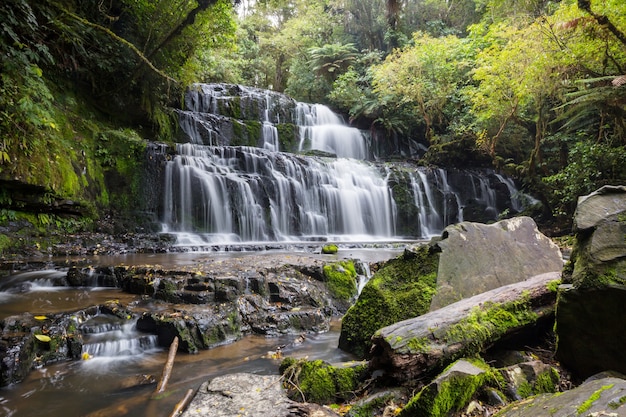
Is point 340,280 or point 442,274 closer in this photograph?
point 442,274

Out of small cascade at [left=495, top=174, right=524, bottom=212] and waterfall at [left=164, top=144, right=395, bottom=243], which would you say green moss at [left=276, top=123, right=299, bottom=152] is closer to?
waterfall at [left=164, top=144, right=395, bottom=243]

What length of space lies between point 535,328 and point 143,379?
3.59 metres

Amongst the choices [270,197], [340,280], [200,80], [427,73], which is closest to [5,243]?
[340,280]

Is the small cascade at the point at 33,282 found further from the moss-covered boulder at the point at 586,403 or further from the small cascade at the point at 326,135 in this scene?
the small cascade at the point at 326,135

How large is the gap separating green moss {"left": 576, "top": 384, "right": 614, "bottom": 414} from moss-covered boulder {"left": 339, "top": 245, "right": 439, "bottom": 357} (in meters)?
2.13

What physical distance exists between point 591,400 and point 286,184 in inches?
486

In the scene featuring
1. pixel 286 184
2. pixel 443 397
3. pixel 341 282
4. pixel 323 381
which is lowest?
pixel 323 381

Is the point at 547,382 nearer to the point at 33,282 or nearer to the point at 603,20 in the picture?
the point at 33,282

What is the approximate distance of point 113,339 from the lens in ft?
13.5

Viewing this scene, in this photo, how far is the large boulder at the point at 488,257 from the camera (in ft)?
13.0

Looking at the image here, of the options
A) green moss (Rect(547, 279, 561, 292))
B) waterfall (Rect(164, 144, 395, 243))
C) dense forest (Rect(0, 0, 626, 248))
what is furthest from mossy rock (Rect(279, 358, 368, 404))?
waterfall (Rect(164, 144, 395, 243))

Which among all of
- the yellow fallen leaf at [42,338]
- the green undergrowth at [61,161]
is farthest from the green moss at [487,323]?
the green undergrowth at [61,161]

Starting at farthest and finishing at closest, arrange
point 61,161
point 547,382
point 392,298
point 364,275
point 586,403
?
point 61,161 < point 364,275 < point 392,298 < point 547,382 < point 586,403

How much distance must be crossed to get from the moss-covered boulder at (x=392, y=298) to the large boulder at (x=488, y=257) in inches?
4.8
